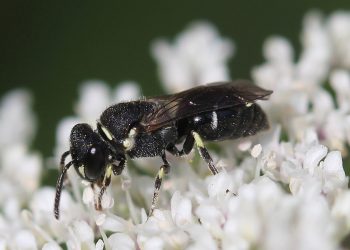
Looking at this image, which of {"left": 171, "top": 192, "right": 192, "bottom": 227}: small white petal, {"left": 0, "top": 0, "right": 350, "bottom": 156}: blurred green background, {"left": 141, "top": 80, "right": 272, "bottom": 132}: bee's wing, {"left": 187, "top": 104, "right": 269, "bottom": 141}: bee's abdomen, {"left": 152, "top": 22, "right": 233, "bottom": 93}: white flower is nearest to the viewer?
{"left": 171, "top": 192, "right": 192, "bottom": 227}: small white petal

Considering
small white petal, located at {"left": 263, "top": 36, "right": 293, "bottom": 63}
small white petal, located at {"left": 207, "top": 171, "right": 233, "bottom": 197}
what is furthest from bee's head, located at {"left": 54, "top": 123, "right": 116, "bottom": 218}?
small white petal, located at {"left": 263, "top": 36, "right": 293, "bottom": 63}

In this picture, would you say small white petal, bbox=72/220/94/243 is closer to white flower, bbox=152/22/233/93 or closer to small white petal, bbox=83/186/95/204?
small white petal, bbox=83/186/95/204

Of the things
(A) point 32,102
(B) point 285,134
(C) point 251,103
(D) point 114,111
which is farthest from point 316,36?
(A) point 32,102

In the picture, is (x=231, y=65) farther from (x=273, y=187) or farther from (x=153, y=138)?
(x=273, y=187)

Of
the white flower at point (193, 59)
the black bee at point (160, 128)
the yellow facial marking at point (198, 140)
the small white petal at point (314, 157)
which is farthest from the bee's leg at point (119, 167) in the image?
the white flower at point (193, 59)

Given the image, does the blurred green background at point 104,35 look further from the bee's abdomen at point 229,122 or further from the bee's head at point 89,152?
the bee's head at point 89,152

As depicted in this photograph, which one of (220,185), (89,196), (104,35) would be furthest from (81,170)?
(104,35)

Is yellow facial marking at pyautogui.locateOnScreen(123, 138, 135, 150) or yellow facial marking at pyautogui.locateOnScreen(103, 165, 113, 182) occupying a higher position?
yellow facial marking at pyautogui.locateOnScreen(123, 138, 135, 150)

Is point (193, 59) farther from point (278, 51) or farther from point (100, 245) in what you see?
point (100, 245)
